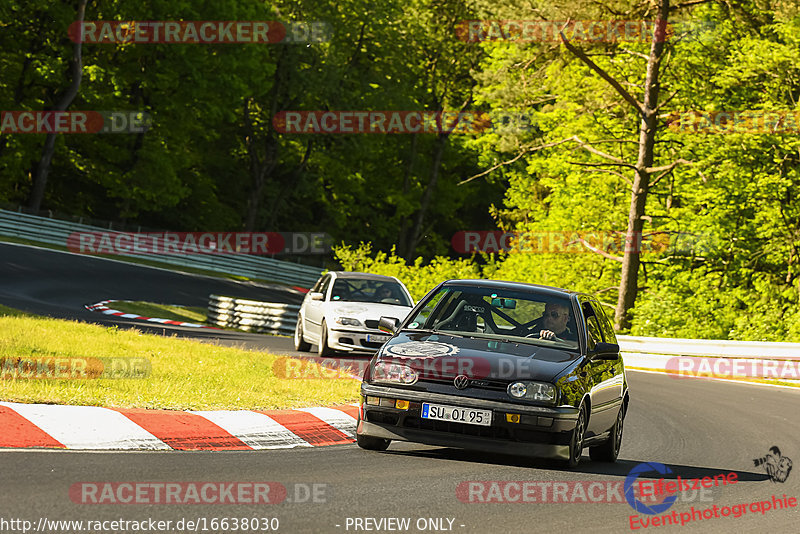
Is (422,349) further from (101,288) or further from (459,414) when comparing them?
(101,288)

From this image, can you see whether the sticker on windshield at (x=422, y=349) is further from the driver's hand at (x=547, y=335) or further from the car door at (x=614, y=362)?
the car door at (x=614, y=362)

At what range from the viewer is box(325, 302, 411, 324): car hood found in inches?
817

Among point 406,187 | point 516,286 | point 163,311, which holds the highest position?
point 406,187

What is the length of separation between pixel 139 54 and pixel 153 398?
46.9 meters

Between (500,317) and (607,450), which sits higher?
(500,317)

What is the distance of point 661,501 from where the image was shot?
27.7 feet

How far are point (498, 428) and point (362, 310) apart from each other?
470 inches

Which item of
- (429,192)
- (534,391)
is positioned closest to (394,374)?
(534,391)

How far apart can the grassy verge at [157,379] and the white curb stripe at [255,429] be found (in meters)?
0.35

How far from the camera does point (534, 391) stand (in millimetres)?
9117

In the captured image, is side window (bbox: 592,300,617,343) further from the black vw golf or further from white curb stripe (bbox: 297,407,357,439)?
white curb stripe (bbox: 297,407,357,439)

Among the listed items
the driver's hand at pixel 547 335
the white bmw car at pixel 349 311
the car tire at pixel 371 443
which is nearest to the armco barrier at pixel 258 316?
the white bmw car at pixel 349 311

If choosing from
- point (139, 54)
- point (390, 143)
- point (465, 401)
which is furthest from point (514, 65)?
point (390, 143)

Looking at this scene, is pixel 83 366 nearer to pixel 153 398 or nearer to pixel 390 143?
pixel 153 398
